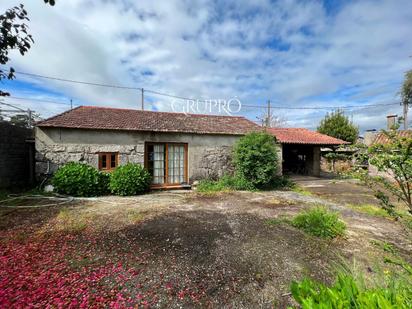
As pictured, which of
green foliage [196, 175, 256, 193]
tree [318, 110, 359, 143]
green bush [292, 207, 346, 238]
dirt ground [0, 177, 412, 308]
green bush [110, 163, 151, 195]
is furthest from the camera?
tree [318, 110, 359, 143]

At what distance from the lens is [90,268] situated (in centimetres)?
329

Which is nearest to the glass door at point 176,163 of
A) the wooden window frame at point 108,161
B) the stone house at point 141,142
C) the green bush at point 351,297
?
the stone house at point 141,142

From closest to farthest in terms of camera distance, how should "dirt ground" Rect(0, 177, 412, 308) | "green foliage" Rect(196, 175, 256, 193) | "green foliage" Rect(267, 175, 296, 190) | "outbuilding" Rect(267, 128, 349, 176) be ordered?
"dirt ground" Rect(0, 177, 412, 308) → "green foliage" Rect(196, 175, 256, 193) → "green foliage" Rect(267, 175, 296, 190) → "outbuilding" Rect(267, 128, 349, 176)

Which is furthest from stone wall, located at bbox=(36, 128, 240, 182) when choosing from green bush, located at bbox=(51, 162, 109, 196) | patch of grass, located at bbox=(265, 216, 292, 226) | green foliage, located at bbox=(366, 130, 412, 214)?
green foliage, located at bbox=(366, 130, 412, 214)

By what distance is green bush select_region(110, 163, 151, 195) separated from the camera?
816 cm

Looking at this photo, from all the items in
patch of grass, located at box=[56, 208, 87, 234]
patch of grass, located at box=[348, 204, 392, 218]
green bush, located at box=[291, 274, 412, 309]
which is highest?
green bush, located at box=[291, 274, 412, 309]

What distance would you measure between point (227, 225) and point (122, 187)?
15.6 feet

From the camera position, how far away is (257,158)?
9711mm

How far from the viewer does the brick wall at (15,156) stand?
8.20m

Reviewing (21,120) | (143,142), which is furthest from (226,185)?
(21,120)

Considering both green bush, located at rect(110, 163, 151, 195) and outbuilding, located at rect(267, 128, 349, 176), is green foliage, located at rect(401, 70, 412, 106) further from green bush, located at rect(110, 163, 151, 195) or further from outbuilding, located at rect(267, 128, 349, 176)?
green bush, located at rect(110, 163, 151, 195)

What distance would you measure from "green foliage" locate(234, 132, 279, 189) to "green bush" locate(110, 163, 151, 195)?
432 cm

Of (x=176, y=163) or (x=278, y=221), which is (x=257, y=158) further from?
(x=278, y=221)

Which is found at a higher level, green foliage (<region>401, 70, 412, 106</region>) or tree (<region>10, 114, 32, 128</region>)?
green foliage (<region>401, 70, 412, 106</region>)
